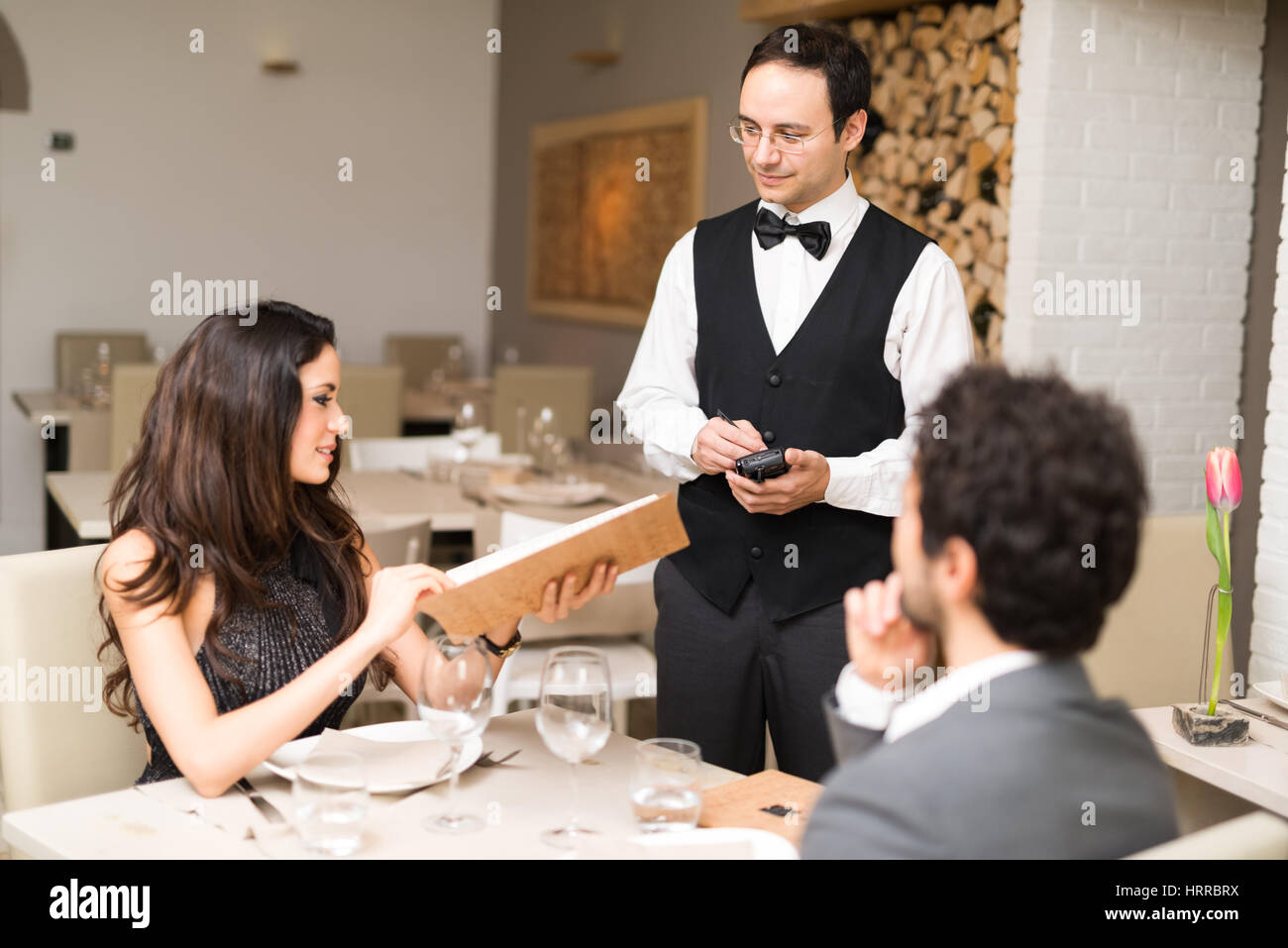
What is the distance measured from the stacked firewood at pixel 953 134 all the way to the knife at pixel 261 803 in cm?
282

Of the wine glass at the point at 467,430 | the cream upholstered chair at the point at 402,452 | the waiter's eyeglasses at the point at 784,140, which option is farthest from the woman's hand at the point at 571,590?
the cream upholstered chair at the point at 402,452

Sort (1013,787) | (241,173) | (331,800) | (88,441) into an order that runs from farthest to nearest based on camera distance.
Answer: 1. (241,173)
2. (88,441)
3. (331,800)
4. (1013,787)

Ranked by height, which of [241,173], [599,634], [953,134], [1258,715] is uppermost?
[241,173]

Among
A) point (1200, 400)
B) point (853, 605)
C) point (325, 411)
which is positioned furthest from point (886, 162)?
point (853, 605)

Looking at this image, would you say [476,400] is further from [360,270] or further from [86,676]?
[86,676]

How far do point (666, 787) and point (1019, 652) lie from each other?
0.44 metres

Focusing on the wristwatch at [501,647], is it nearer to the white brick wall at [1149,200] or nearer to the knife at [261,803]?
the knife at [261,803]

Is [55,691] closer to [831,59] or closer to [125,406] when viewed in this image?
[831,59]

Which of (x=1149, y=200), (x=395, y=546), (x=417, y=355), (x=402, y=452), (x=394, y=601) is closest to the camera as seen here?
(x=394, y=601)

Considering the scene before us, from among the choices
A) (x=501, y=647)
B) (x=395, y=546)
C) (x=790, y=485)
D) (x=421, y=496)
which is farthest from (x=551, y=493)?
(x=501, y=647)

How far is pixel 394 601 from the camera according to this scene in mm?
1582

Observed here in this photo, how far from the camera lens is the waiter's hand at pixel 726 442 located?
80.3 inches

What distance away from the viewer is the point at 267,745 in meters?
1.54

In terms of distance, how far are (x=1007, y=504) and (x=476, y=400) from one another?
17.5ft
